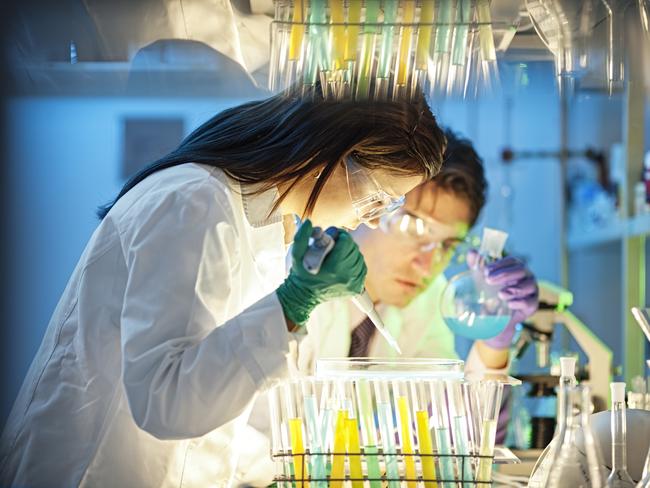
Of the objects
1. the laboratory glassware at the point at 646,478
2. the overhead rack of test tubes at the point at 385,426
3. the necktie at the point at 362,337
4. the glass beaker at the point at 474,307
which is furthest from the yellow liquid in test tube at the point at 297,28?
the necktie at the point at 362,337

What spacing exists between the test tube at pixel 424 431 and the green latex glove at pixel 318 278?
0.70 feet

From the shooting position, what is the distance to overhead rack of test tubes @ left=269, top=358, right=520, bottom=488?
46.8 inches

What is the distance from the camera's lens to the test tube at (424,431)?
120 centimetres

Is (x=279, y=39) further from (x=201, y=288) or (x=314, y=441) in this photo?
(x=314, y=441)

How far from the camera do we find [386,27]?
133 cm

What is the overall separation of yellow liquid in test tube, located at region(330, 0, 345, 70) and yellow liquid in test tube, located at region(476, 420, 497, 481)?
0.63 metres

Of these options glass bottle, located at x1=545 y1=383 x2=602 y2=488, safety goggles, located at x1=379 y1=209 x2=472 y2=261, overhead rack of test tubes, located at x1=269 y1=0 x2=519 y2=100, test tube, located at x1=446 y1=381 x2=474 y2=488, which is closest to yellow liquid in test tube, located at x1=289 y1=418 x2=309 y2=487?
test tube, located at x1=446 y1=381 x2=474 y2=488

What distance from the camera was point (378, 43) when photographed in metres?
1.34

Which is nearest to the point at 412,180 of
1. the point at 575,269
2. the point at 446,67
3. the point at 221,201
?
the point at 446,67

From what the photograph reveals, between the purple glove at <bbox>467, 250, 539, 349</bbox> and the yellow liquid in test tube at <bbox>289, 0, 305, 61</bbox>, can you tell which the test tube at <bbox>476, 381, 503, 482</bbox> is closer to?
the yellow liquid in test tube at <bbox>289, 0, 305, 61</bbox>

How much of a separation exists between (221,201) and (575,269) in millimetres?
3901

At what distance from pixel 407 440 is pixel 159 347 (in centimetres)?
40

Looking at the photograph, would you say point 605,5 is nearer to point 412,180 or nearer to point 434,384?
point 412,180

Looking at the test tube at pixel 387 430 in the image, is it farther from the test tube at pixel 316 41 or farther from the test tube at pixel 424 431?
the test tube at pixel 316 41
